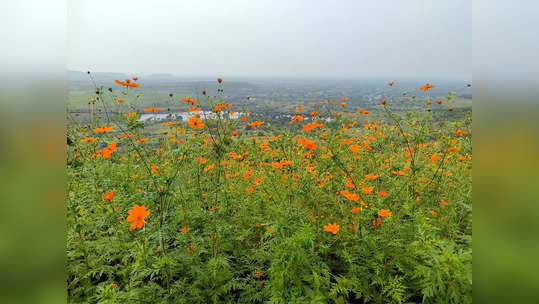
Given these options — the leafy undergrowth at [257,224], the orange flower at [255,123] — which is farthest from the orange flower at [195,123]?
the orange flower at [255,123]

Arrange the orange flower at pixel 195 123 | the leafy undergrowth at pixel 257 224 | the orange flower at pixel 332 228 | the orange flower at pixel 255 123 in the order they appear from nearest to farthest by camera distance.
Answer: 1. the leafy undergrowth at pixel 257 224
2. the orange flower at pixel 332 228
3. the orange flower at pixel 195 123
4. the orange flower at pixel 255 123

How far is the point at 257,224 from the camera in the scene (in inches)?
77.6

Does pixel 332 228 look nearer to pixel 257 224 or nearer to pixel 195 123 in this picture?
pixel 257 224

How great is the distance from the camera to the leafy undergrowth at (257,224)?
57.0 inches

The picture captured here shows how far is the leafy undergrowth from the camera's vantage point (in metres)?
1.45

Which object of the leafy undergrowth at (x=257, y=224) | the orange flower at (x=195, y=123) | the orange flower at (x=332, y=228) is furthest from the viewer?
the orange flower at (x=195, y=123)

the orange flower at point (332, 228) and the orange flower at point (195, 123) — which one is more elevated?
the orange flower at point (195, 123)

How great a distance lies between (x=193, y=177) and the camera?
7.82 ft

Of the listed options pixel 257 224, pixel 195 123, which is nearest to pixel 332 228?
pixel 257 224

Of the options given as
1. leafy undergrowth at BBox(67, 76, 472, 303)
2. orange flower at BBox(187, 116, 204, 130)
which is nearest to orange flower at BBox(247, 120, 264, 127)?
leafy undergrowth at BBox(67, 76, 472, 303)

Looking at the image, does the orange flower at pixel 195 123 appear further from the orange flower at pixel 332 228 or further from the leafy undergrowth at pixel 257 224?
the orange flower at pixel 332 228

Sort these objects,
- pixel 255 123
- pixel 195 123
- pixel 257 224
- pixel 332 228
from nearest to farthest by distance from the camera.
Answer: pixel 332 228, pixel 195 123, pixel 257 224, pixel 255 123
